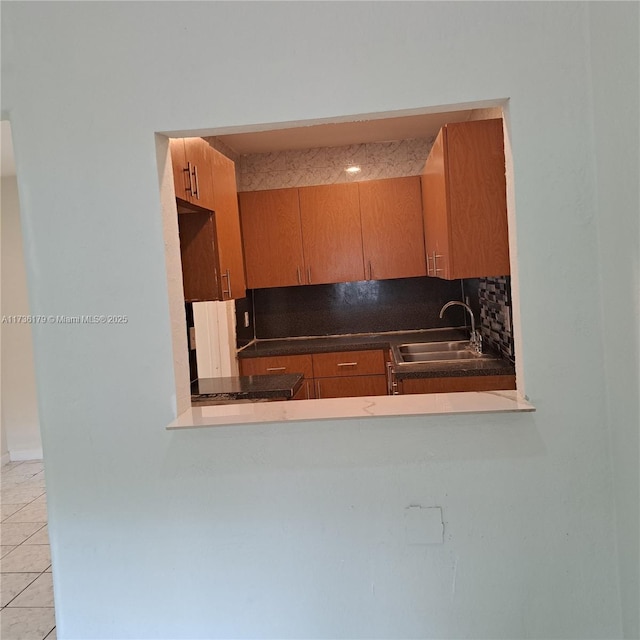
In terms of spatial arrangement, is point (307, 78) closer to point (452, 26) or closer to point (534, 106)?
point (452, 26)

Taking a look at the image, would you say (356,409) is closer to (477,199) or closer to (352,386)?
(477,199)

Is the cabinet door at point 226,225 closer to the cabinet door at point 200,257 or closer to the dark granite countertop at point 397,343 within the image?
the cabinet door at point 200,257

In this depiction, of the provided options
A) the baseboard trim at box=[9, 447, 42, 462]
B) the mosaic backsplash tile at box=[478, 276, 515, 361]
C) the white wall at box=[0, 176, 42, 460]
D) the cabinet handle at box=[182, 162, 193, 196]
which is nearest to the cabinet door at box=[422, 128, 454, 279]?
the mosaic backsplash tile at box=[478, 276, 515, 361]

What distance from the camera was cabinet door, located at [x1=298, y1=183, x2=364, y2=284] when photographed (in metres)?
4.65

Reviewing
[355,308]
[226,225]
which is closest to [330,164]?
[355,308]

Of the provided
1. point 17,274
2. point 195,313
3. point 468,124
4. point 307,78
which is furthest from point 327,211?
point 307,78

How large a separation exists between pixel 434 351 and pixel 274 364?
1.21 meters

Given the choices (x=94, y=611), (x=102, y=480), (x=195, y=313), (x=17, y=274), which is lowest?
(x=94, y=611)

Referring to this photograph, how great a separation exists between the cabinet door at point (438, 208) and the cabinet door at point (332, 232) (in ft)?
2.56

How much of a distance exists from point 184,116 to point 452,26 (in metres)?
0.82

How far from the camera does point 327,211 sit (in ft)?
15.3

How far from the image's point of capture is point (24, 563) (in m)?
2.93

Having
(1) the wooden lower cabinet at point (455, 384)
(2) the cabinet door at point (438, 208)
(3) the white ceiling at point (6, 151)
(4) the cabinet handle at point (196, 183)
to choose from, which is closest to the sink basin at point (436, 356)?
(2) the cabinet door at point (438, 208)

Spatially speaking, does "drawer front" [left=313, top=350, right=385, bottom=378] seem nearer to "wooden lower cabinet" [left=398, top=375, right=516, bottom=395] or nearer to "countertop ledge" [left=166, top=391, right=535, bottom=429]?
"wooden lower cabinet" [left=398, top=375, right=516, bottom=395]
